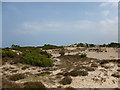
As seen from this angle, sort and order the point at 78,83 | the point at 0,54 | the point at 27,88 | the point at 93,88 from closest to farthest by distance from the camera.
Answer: the point at 27,88, the point at 93,88, the point at 78,83, the point at 0,54

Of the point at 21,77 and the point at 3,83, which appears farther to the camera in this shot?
the point at 21,77

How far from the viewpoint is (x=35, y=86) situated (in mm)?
10562

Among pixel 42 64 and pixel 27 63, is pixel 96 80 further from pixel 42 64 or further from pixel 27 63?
pixel 27 63

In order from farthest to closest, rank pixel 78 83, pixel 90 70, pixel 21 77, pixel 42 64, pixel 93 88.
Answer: pixel 42 64
pixel 90 70
pixel 21 77
pixel 78 83
pixel 93 88

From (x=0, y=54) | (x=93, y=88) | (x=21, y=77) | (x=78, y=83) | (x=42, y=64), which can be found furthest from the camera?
(x=0, y=54)

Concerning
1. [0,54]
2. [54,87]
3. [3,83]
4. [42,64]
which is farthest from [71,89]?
[0,54]

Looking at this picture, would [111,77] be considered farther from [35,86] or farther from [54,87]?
[35,86]

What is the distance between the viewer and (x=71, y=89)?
1065 centimetres

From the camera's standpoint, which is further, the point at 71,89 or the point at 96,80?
the point at 96,80

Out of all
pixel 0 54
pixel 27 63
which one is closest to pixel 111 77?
pixel 27 63

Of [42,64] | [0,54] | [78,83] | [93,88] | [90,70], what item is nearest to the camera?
[93,88]

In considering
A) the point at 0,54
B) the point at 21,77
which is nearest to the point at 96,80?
the point at 21,77

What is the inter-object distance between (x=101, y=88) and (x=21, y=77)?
647cm

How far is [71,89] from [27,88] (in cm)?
287
